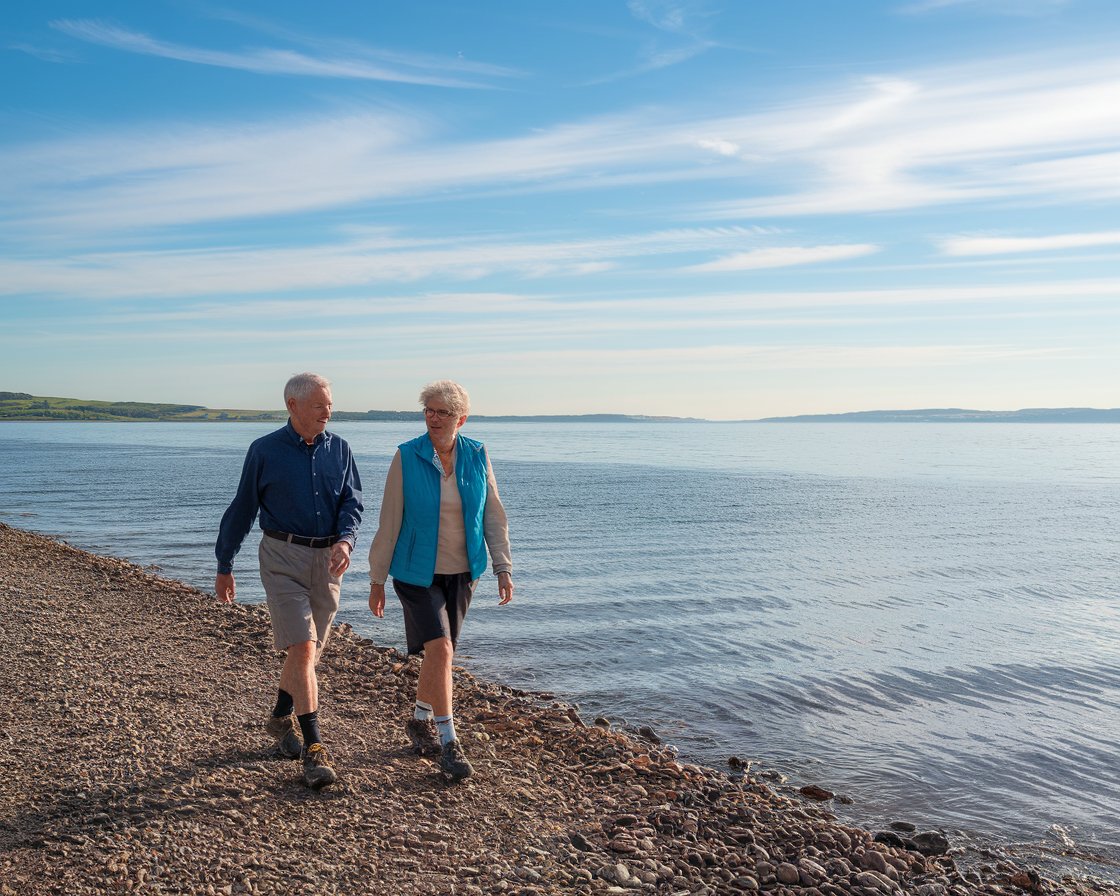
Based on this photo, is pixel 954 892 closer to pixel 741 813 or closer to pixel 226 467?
pixel 741 813

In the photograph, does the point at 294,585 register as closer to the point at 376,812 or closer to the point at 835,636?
the point at 376,812

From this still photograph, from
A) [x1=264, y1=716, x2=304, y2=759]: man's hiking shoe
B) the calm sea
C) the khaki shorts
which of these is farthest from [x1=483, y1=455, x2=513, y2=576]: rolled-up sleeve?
the calm sea

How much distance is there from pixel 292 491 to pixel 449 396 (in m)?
1.23

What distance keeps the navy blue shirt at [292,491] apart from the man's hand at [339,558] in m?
0.08

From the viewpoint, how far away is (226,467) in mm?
64312

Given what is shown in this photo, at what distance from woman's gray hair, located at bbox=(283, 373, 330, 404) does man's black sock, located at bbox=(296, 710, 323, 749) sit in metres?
2.14

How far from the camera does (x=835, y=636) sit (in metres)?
14.4

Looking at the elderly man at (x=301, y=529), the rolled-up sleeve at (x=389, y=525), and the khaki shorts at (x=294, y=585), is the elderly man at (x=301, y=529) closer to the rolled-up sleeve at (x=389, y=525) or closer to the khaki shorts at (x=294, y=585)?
the khaki shorts at (x=294, y=585)

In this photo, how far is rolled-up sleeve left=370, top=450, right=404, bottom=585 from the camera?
6.34 meters

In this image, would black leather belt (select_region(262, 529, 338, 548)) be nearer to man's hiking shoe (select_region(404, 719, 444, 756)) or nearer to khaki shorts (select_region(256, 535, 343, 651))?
khaki shorts (select_region(256, 535, 343, 651))

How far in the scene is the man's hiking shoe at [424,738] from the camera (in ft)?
23.4

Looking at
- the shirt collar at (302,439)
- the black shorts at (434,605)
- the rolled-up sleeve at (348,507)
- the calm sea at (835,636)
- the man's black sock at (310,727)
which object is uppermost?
the shirt collar at (302,439)

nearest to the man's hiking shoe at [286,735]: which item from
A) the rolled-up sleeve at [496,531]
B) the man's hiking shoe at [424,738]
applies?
the man's hiking shoe at [424,738]

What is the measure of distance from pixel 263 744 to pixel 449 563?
217 cm
